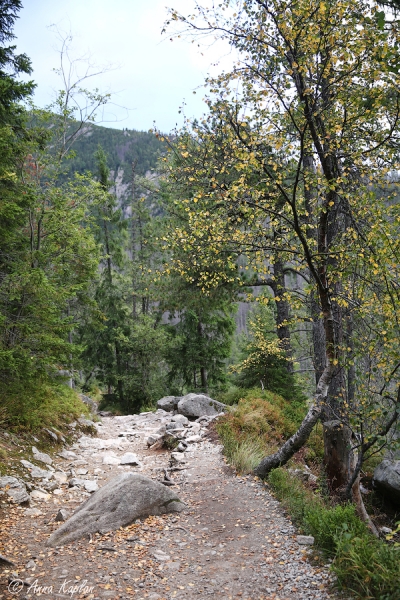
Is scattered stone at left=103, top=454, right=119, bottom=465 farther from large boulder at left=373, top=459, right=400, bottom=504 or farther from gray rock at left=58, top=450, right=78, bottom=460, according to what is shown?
large boulder at left=373, top=459, right=400, bottom=504

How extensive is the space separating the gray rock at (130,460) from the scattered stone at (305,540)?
4.21m

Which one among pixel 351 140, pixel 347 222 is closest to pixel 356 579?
pixel 351 140

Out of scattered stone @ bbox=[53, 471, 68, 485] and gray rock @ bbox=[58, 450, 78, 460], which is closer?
scattered stone @ bbox=[53, 471, 68, 485]

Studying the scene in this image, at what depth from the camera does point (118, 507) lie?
16.5 feet

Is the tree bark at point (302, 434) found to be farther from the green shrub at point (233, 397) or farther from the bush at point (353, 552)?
the green shrub at point (233, 397)

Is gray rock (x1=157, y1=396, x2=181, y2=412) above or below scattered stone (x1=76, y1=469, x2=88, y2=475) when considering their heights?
below

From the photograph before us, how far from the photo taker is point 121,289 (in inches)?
851

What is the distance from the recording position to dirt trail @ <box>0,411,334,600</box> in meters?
3.71

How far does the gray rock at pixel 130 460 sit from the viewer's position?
793cm

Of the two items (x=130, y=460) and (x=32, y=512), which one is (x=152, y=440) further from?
(x=32, y=512)

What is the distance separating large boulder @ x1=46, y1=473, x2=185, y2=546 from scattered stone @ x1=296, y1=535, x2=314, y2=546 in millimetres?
1837

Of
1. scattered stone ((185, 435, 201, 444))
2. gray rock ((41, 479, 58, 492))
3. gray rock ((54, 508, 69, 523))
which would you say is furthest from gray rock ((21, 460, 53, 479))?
scattered stone ((185, 435, 201, 444))

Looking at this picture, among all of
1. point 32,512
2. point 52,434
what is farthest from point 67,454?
point 32,512

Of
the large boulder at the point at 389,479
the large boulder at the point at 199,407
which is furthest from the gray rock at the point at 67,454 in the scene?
the large boulder at the point at 389,479
